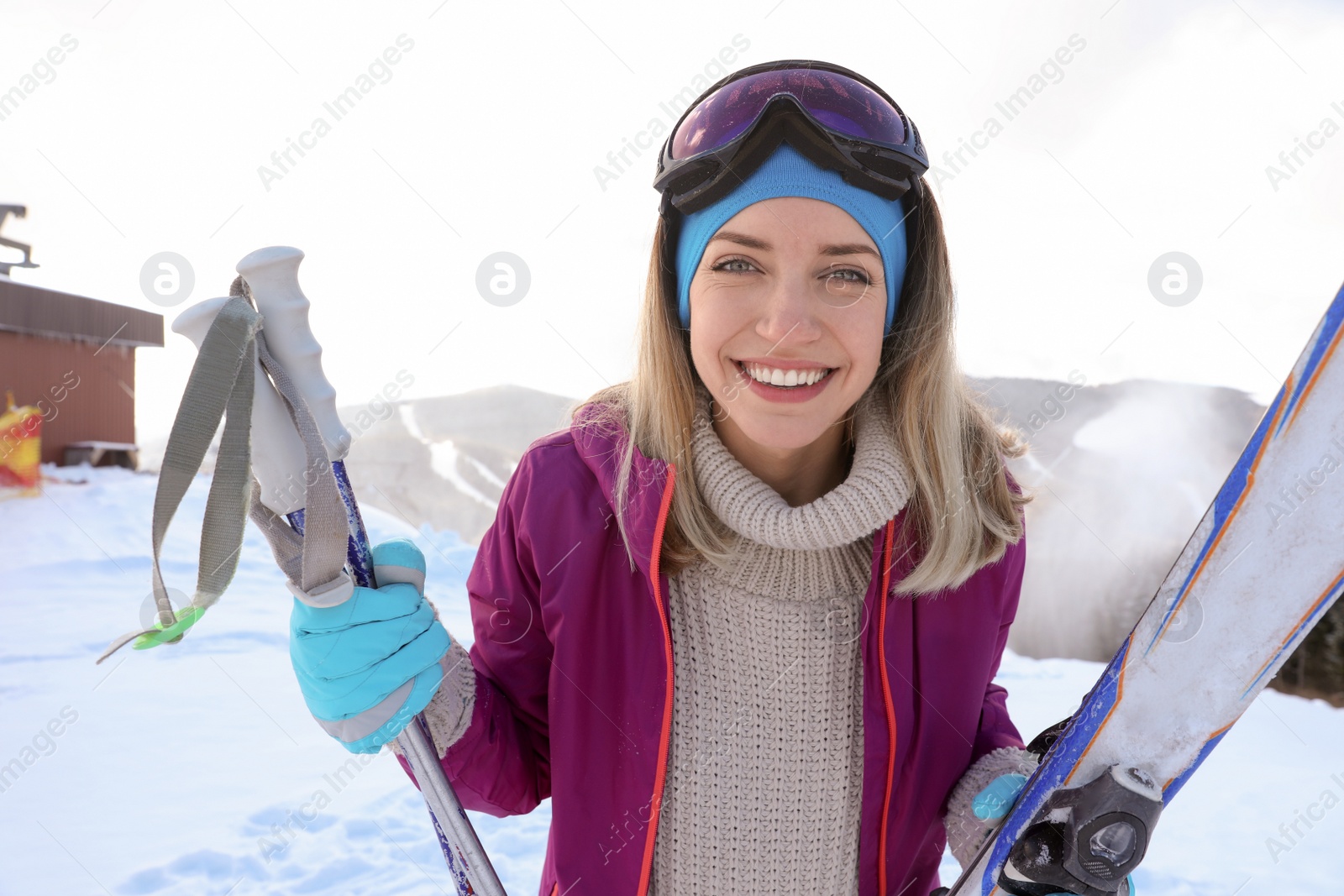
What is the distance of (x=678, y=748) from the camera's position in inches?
56.9

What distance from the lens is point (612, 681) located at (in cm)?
145

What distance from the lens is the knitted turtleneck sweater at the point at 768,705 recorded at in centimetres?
144

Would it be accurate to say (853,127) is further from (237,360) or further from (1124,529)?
(1124,529)

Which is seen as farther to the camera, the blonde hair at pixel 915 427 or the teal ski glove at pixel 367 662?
the blonde hair at pixel 915 427

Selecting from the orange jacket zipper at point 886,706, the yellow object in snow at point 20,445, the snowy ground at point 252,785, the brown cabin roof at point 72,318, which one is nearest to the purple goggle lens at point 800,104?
the orange jacket zipper at point 886,706

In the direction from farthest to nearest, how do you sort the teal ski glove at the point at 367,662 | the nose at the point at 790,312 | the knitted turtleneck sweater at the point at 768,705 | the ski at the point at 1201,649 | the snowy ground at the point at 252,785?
the snowy ground at the point at 252,785, the knitted turtleneck sweater at the point at 768,705, the nose at the point at 790,312, the teal ski glove at the point at 367,662, the ski at the point at 1201,649

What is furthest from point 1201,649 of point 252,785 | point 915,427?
point 252,785

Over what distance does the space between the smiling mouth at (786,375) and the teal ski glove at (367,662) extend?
728 mm

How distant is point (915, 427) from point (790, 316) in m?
0.43

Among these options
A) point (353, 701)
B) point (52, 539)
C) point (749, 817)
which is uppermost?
point (749, 817)

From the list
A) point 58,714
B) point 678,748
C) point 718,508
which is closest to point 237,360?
point 718,508

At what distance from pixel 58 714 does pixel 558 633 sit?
14.0 ft

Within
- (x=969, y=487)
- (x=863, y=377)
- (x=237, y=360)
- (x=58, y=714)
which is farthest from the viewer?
(x=58, y=714)

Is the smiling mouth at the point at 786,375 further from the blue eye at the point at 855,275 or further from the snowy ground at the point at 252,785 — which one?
the snowy ground at the point at 252,785
